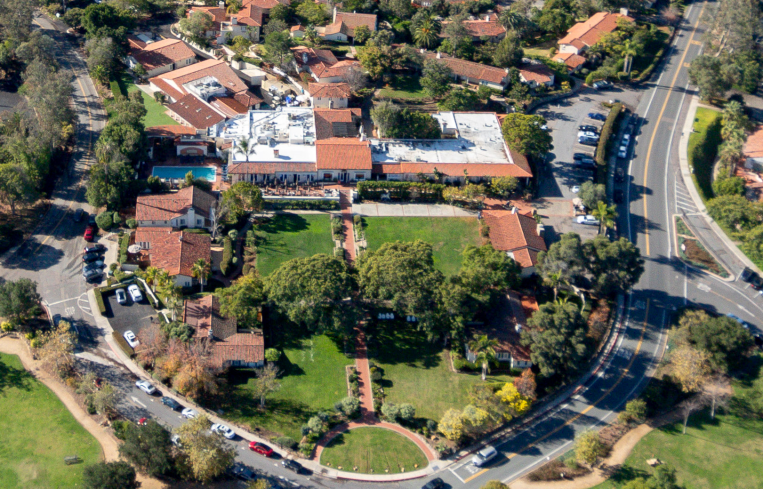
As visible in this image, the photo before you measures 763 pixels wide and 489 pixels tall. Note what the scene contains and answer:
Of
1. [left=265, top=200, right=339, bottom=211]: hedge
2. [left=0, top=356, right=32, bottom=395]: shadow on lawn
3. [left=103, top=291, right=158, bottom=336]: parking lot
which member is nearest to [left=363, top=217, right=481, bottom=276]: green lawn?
[left=265, top=200, right=339, bottom=211]: hedge

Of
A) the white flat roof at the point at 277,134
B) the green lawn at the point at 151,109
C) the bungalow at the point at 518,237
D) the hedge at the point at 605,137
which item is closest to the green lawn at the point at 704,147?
the hedge at the point at 605,137

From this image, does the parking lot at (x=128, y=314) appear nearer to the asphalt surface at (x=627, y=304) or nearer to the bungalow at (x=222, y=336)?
the asphalt surface at (x=627, y=304)

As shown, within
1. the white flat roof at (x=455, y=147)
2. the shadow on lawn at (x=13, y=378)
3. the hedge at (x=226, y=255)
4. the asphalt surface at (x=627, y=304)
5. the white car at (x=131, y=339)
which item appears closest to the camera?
the asphalt surface at (x=627, y=304)

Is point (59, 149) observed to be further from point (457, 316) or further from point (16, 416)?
point (457, 316)

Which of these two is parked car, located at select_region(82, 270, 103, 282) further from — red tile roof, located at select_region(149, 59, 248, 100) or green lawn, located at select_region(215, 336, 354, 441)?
red tile roof, located at select_region(149, 59, 248, 100)

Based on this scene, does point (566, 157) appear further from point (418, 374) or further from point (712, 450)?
point (712, 450)

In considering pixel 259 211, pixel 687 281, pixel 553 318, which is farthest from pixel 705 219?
pixel 259 211

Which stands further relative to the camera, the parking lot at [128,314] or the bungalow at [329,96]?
the bungalow at [329,96]
